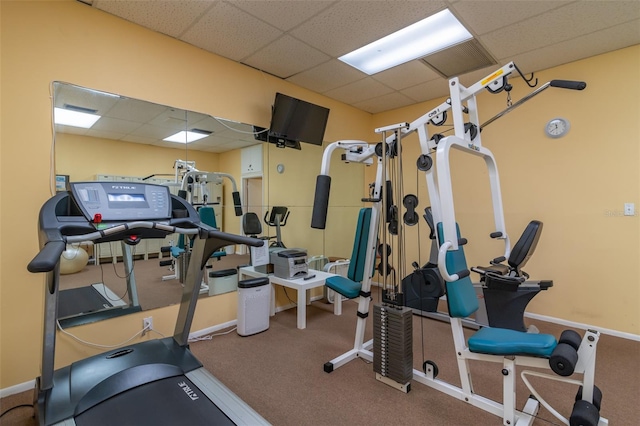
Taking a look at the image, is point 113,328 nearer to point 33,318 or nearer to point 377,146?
point 33,318

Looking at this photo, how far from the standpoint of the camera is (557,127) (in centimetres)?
337

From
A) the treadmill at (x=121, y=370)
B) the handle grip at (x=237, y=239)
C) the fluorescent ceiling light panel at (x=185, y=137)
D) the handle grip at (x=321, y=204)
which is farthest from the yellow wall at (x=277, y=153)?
the handle grip at (x=321, y=204)

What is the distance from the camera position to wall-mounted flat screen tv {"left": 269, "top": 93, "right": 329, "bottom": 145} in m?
3.45

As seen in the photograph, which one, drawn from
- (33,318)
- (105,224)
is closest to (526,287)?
(105,224)

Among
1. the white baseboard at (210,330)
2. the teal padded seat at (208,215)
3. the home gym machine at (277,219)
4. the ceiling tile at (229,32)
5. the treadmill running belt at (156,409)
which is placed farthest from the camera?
→ the home gym machine at (277,219)

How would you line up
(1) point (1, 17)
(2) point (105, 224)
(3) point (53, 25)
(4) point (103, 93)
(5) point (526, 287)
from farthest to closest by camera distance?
1. (5) point (526, 287)
2. (4) point (103, 93)
3. (3) point (53, 25)
4. (1) point (1, 17)
5. (2) point (105, 224)

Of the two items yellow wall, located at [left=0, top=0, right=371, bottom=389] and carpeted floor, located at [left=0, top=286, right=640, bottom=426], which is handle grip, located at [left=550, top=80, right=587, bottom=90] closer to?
carpeted floor, located at [left=0, top=286, right=640, bottom=426]

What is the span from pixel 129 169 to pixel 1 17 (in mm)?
1171

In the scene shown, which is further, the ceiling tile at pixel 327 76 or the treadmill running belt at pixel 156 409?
the ceiling tile at pixel 327 76

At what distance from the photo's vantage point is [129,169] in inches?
101

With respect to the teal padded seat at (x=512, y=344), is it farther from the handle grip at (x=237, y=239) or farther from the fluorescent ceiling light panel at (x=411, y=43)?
the fluorescent ceiling light panel at (x=411, y=43)

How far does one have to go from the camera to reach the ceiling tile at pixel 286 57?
2.93 m

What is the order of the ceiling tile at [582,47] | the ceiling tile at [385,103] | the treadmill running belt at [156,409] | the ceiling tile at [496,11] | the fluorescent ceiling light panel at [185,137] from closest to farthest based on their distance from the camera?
the treadmill running belt at [156,409] < the ceiling tile at [496,11] < the ceiling tile at [582,47] < the fluorescent ceiling light panel at [185,137] < the ceiling tile at [385,103]

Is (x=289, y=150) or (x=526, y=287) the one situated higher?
(x=289, y=150)
